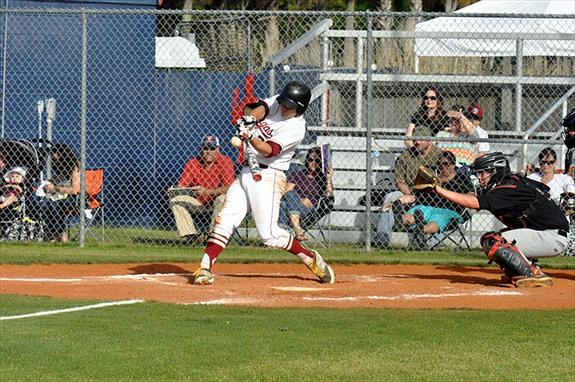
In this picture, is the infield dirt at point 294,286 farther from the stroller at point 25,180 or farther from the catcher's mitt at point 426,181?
the stroller at point 25,180

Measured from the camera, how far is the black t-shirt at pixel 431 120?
1573 cm

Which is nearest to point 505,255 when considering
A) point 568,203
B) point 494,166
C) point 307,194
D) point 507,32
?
point 494,166

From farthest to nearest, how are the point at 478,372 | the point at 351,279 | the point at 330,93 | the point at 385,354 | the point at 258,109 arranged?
the point at 330,93, the point at 351,279, the point at 258,109, the point at 385,354, the point at 478,372

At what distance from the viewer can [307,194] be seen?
15484mm

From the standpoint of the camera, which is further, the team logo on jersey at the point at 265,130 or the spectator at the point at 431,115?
the spectator at the point at 431,115

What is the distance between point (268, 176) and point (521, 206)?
2.46 m

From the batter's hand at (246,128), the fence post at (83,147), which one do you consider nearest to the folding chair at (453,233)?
the fence post at (83,147)

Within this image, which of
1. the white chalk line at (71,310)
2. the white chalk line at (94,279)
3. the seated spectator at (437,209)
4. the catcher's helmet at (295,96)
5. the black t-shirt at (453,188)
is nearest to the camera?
the white chalk line at (71,310)

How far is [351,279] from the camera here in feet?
40.9

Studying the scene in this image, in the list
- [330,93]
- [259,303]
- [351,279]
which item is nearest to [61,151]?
[330,93]

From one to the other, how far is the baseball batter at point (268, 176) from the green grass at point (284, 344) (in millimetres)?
1581

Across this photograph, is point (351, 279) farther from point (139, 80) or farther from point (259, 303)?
point (139, 80)

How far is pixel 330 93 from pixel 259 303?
8118mm

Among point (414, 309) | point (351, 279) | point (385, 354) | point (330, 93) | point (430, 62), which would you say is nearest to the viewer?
point (385, 354)
